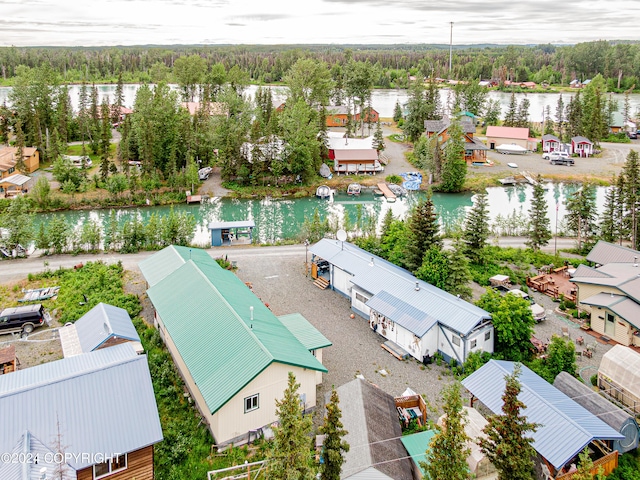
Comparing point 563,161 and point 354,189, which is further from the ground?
point 563,161

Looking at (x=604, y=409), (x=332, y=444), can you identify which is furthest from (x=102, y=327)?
(x=604, y=409)

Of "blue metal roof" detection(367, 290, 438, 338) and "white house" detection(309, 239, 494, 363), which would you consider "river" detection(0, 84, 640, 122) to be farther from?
"blue metal roof" detection(367, 290, 438, 338)

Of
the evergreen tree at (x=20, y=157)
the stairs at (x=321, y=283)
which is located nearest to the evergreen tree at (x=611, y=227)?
the stairs at (x=321, y=283)

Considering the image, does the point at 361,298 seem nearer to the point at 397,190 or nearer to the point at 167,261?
the point at 167,261

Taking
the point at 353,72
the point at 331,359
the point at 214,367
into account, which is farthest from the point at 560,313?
the point at 353,72

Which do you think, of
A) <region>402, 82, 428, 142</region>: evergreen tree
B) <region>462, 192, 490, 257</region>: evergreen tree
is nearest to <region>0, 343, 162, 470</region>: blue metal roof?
<region>462, 192, 490, 257</region>: evergreen tree
